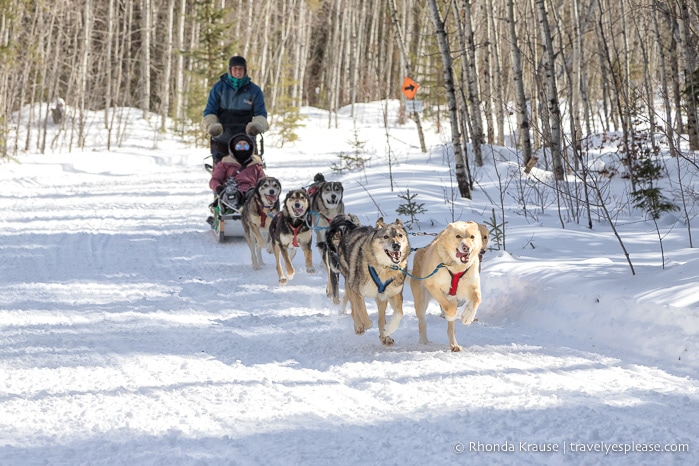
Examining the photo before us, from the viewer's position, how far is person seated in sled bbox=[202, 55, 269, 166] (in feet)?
33.0

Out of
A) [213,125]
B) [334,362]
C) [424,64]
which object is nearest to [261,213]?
[213,125]

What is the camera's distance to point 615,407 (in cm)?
361

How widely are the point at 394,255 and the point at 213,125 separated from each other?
5601mm

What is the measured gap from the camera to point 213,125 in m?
9.73

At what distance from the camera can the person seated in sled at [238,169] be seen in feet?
30.0

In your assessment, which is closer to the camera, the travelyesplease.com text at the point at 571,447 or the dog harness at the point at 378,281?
the travelyesplease.com text at the point at 571,447

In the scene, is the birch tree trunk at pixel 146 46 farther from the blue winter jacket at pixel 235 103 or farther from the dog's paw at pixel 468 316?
the dog's paw at pixel 468 316

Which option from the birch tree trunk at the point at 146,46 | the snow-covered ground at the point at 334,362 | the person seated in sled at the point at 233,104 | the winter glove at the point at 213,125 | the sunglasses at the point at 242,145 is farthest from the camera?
the birch tree trunk at the point at 146,46

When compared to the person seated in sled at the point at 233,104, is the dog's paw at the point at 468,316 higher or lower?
lower

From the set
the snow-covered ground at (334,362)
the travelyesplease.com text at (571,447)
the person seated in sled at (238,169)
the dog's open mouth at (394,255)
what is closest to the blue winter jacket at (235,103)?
the person seated in sled at (238,169)

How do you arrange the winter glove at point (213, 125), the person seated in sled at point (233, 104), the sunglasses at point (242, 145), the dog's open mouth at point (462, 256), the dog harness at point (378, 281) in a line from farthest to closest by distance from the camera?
the person seated in sled at point (233, 104)
the winter glove at point (213, 125)
the sunglasses at point (242, 145)
the dog harness at point (378, 281)
the dog's open mouth at point (462, 256)

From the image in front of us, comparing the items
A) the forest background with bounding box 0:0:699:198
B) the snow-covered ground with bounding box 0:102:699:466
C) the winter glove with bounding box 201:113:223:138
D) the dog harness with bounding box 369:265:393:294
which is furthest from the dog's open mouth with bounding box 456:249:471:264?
the winter glove with bounding box 201:113:223:138

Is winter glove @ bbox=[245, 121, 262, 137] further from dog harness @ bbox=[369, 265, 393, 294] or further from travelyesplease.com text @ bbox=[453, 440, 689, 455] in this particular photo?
travelyesplease.com text @ bbox=[453, 440, 689, 455]

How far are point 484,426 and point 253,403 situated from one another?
125cm
